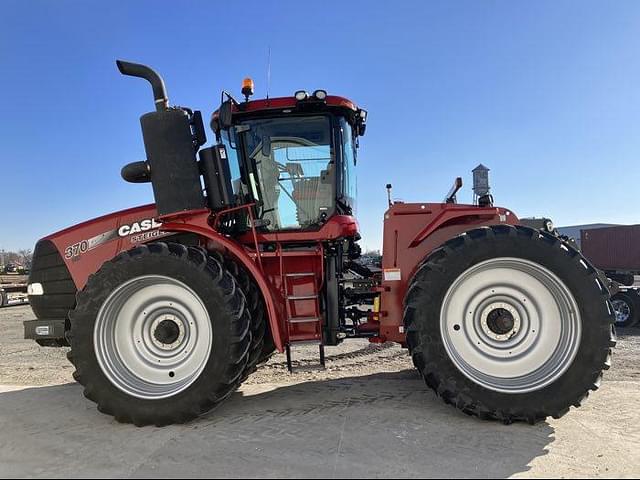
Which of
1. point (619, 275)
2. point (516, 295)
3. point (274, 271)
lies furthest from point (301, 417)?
point (619, 275)

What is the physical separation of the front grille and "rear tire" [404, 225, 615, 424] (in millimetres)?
3243

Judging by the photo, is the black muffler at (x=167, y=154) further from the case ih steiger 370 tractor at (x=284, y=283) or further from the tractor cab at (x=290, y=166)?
the tractor cab at (x=290, y=166)

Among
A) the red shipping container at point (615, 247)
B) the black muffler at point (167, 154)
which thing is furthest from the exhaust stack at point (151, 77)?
the red shipping container at point (615, 247)

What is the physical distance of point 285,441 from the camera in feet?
11.0

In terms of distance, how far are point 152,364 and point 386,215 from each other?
248cm

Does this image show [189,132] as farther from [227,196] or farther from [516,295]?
[516,295]

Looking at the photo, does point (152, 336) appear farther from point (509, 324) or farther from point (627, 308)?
point (627, 308)

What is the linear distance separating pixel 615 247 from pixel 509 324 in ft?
43.1

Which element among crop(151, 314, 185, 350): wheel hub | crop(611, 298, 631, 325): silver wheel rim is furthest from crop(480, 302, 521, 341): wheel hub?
crop(611, 298, 631, 325): silver wheel rim

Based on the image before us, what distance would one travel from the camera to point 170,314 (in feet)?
13.5

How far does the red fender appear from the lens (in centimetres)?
396

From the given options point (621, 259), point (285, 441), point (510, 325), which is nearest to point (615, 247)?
point (621, 259)

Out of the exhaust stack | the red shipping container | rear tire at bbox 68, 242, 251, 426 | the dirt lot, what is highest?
the exhaust stack

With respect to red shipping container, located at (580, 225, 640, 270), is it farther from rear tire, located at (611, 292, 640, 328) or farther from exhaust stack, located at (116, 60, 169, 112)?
exhaust stack, located at (116, 60, 169, 112)
